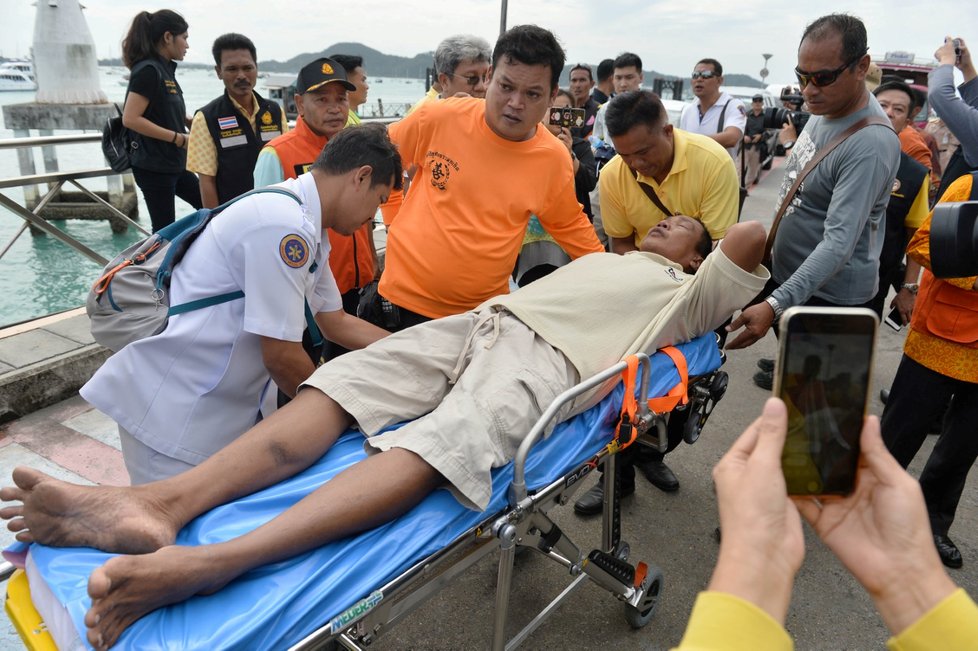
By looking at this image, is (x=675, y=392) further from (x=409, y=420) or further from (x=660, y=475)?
(x=660, y=475)

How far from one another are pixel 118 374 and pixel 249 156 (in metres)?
2.26

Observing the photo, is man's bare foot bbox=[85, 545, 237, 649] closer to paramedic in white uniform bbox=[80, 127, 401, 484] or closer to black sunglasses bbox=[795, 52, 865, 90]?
paramedic in white uniform bbox=[80, 127, 401, 484]

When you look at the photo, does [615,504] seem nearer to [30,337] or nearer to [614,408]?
[614,408]

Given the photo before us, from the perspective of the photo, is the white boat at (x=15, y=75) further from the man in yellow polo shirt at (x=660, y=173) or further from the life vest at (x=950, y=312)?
the life vest at (x=950, y=312)

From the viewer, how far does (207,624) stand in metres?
1.35

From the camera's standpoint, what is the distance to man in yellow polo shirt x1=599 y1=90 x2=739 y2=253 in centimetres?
281

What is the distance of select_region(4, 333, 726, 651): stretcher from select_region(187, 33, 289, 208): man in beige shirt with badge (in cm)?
236

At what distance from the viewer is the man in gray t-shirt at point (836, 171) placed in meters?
2.47

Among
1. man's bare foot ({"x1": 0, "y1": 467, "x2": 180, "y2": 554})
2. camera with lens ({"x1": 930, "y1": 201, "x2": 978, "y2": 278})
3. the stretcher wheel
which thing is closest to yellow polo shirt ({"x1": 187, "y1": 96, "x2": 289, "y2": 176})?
man's bare foot ({"x1": 0, "y1": 467, "x2": 180, "y2": 554})

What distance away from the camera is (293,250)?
184 cm

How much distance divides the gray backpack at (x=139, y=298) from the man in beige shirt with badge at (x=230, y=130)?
1894mm

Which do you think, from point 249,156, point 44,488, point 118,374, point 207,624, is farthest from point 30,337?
point 207,624

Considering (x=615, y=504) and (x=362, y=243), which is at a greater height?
(x=362, y=243)

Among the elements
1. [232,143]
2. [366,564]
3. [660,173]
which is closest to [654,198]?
[660,173]
